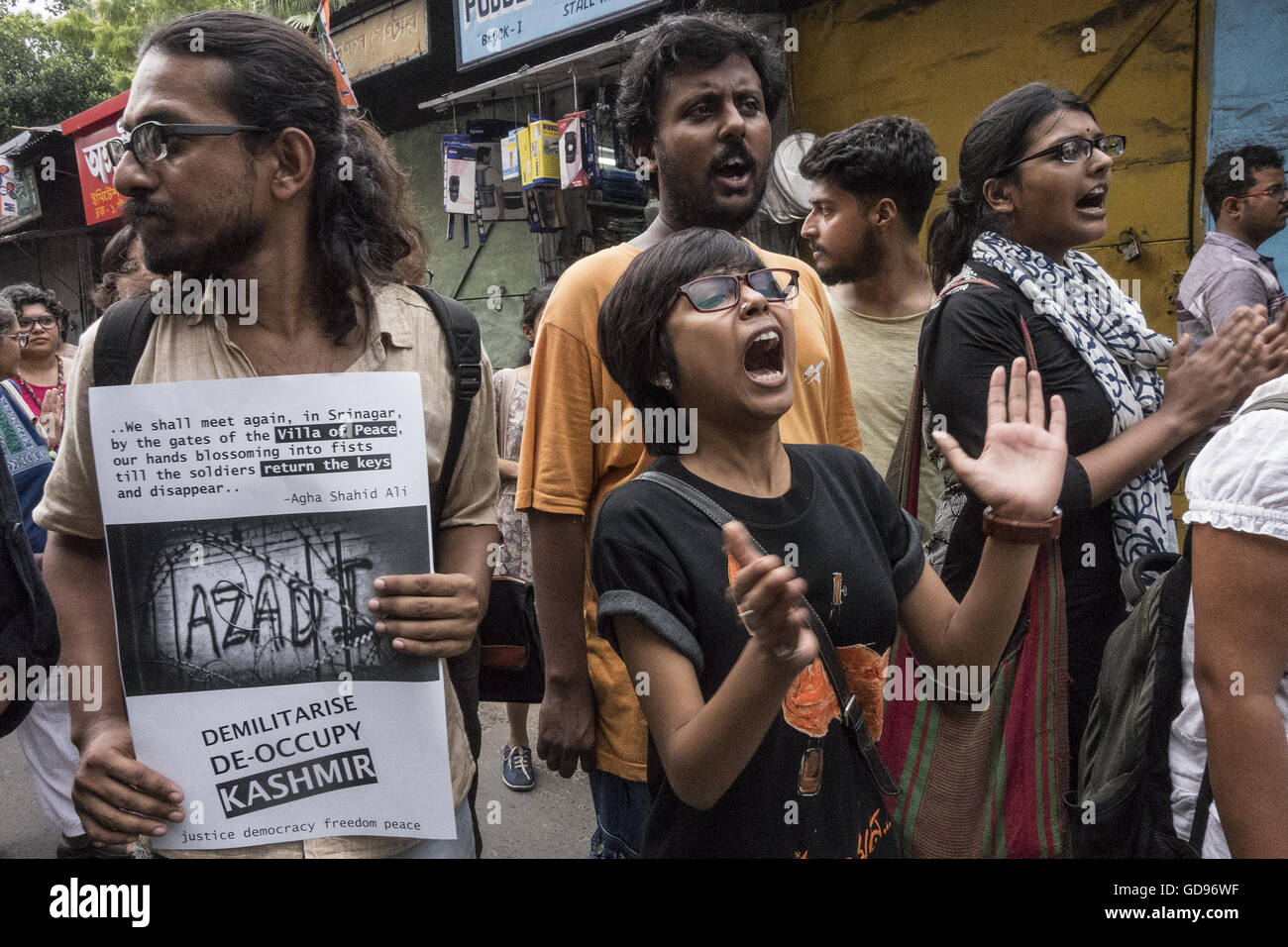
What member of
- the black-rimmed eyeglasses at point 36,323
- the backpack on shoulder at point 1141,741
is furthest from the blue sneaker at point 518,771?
the black-rimmed eyeglasses at point 36,323

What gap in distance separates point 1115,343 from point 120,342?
210cm

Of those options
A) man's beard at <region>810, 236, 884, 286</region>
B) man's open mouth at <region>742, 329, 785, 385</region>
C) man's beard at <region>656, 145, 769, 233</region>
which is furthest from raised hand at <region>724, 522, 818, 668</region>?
man's beard at <region>810, 236, 884, 286</region>

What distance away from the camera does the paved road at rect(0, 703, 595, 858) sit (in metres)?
3.76

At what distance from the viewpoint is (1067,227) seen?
2.41 m

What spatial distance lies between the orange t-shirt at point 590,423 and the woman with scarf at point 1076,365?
1.41 ft

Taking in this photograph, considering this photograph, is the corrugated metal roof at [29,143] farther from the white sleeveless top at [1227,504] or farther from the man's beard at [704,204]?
the white sleeveless top at [1227,504]

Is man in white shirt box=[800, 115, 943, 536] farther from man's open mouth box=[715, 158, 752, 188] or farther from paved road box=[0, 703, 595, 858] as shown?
paved road box=[0, 703, 595, 858]

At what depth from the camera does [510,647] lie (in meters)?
1.88

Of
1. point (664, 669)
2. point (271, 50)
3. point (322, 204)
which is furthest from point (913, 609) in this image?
point (271, 50)

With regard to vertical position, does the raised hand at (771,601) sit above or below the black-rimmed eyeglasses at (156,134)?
below

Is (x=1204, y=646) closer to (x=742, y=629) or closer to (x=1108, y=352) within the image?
(x=742, y=629)

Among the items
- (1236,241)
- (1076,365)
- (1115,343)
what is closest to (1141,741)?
(1076,365)

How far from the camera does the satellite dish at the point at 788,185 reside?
6.23 meters
